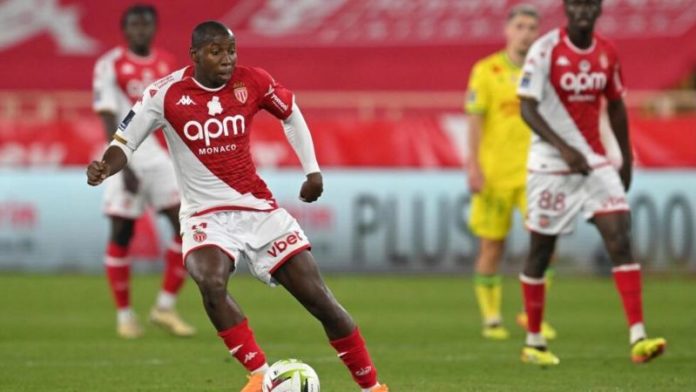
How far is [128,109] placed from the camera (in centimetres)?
1216

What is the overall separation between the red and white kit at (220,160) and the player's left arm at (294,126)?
0.01 meters

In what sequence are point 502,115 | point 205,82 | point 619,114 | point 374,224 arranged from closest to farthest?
point 205,82 → point 619,114 → point 502,115 → point 374,224

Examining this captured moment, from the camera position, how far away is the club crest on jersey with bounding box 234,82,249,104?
7930mm

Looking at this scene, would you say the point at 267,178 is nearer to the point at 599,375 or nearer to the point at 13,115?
the point at 13,115

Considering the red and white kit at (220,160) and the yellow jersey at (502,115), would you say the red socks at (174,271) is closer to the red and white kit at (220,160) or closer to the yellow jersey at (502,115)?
the yellow jersey at (502,115)

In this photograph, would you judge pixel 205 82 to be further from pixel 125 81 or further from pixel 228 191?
pixel 125 81

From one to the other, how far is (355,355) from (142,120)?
1.71 metres

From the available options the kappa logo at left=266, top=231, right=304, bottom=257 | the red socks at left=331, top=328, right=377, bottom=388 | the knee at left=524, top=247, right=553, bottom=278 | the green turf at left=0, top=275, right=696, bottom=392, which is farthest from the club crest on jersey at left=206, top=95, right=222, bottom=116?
the knee at left=524, top=247, right=553, bottom=278

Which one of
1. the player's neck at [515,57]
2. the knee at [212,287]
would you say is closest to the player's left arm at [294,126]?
the knee at [212,287]

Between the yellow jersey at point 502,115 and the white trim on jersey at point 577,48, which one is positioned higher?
the white trim on jersey at point 577,48

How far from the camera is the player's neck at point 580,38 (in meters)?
9.95

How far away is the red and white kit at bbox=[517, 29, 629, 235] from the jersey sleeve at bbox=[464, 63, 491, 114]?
206 cm

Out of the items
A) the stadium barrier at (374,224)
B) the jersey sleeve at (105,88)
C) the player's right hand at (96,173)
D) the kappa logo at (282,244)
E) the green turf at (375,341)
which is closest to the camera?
the player's right hand at (96,173)

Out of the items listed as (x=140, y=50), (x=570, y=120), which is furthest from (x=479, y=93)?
(x=140, y=50)
